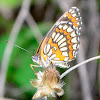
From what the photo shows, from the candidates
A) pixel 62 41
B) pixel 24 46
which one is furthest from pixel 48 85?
pixel 24 46

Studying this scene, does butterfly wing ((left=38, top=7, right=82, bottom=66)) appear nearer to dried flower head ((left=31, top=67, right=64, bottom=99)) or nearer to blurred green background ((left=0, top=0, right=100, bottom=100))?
dried flower head ((left=31, top=67, right=64, bottom=99))

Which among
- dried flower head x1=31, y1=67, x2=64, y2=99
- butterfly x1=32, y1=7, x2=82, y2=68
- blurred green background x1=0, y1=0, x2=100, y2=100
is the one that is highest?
blurred green background x1=0, y1=0, x2=100, y2=100

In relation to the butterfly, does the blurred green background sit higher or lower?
higher

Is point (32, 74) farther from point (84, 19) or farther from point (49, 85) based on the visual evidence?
point (49, 85)

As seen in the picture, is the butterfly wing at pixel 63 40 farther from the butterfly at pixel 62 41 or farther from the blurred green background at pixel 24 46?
the blurred green background at pixel 24 46

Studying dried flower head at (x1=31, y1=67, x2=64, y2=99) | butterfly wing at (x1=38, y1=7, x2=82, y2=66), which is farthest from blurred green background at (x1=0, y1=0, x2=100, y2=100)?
dried flower head at (x1=31, y1=67, x2=64, y2=99)

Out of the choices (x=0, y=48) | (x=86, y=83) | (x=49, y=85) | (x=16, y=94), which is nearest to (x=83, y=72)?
(x=86, y=83)

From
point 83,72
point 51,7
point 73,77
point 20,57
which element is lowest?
point 83,72
